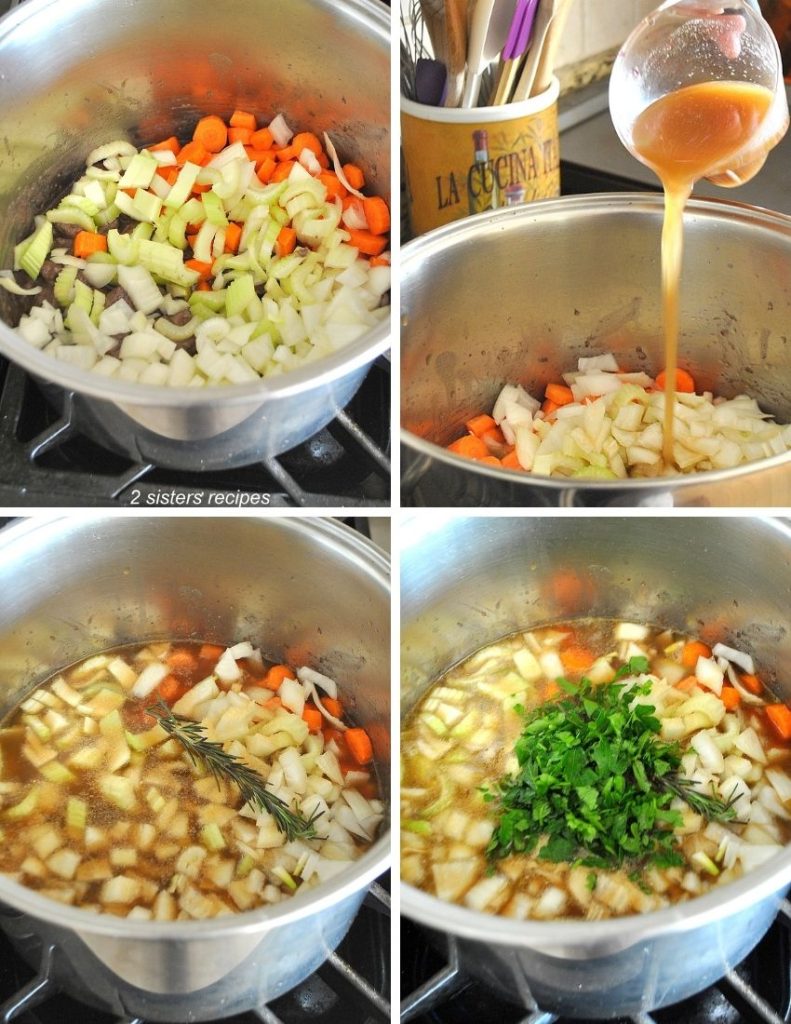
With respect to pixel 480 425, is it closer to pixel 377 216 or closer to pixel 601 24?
pixel 377 216

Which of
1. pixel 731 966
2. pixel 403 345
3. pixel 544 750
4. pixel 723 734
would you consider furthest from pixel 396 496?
pixel 731 966

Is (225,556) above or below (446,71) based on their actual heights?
below

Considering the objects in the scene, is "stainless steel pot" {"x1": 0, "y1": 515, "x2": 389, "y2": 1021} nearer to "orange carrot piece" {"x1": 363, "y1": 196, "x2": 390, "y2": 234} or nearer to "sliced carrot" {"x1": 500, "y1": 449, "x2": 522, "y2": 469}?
"sliced carrot" {"x1": 500, "y1": 449, "x2": 522, "y2": 469}

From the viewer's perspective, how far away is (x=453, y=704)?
3.39ft

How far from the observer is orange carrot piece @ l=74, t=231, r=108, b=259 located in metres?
0.98

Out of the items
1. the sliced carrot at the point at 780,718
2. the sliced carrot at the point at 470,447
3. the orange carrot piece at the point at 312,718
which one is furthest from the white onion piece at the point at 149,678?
the sliced carrot at the point at 780,718

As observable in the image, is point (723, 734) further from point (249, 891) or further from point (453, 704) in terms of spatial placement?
point (249, 891)

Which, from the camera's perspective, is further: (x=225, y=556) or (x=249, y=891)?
(x=225, y=556)

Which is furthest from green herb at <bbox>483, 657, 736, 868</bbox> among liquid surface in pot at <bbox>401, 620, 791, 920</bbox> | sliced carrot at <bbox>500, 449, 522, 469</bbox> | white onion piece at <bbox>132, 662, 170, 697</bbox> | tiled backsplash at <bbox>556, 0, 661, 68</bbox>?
tiled backsplash at <bbox>556, 0, 661, 68</bbox>

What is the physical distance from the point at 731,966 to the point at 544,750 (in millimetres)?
232

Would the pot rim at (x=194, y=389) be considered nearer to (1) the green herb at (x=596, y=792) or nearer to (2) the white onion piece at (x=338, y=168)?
(2) the white onion piece at (x=338, y=168)

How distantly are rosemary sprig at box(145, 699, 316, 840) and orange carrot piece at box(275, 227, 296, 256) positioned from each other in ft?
1.44

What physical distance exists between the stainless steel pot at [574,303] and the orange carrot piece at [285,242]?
10cm

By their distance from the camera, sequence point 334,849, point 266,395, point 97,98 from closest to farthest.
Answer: point 266,395 < point 334,849 < point 97,98
